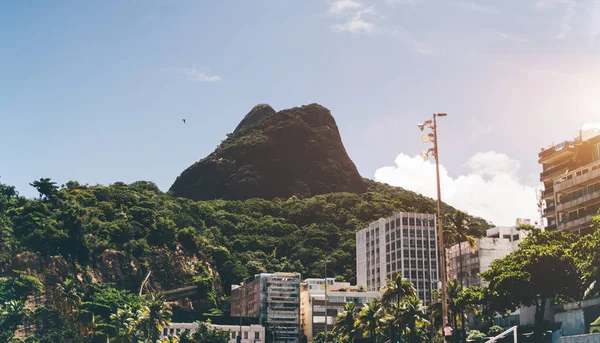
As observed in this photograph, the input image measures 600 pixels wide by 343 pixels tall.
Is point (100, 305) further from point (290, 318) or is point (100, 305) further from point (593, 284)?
point (593, 284)

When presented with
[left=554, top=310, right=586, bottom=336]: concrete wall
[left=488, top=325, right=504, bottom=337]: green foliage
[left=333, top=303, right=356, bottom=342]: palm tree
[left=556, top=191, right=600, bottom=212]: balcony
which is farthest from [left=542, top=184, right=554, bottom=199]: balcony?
[left=554, top=310, right=586, bottom=336]: concrete wall

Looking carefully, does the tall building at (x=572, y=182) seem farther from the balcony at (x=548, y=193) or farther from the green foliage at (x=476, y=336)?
the green foliage at (x=476, y=336)

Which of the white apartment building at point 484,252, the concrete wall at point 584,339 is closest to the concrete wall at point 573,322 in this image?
the concrete wall at point 584,339

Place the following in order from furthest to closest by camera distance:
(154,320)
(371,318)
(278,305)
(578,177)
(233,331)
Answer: (278,305) → (233,331) → (154,320) → (578,177) → (371,318)

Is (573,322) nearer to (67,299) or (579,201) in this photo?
(579,201)

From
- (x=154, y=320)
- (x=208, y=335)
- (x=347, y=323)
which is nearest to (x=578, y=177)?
(x=347, y=323)

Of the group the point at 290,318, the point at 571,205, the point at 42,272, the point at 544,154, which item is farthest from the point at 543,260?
the point at 42,272

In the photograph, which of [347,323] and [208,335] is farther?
[208,335]
